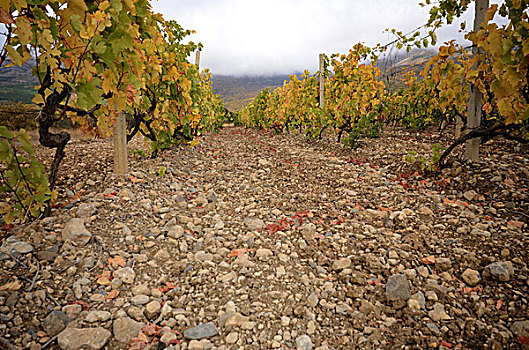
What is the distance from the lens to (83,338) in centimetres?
149

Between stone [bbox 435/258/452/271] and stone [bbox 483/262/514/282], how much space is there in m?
0.23

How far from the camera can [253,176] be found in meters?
4.64

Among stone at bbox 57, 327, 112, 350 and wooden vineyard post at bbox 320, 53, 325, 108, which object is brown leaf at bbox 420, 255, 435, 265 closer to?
stone at bbox 57, 327, 112, 350

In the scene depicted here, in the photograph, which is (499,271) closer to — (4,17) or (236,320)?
(236,320)

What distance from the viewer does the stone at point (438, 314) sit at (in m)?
1.74

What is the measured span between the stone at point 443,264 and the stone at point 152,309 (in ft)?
7.15

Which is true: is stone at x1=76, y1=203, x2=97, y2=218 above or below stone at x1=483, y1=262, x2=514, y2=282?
above

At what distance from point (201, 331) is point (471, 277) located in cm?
201

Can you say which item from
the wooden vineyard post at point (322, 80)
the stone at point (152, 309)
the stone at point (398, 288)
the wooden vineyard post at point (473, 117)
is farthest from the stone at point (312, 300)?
the wooden vineyard post at point (322, 80)

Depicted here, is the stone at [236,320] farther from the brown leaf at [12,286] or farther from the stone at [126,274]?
the brown leaf at [12,286]

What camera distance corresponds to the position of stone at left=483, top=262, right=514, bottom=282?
194cm

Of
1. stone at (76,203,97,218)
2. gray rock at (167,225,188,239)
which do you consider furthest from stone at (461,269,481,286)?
stone at (76,203,97,218)

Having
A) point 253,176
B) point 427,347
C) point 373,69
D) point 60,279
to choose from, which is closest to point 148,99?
point 253,176

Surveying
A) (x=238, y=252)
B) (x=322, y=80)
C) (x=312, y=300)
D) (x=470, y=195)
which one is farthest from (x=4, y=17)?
(x=322, y=80)
